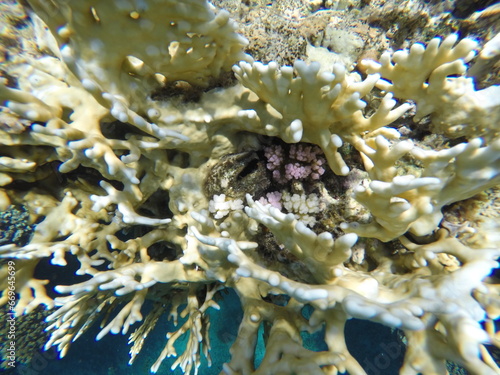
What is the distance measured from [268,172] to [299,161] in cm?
31

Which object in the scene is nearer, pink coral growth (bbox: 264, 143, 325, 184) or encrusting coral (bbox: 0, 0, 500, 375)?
encrusting coral (bbox: 0, 0, 500, 375)

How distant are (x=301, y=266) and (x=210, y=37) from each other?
1.83m

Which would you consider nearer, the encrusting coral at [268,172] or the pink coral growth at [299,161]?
the encrusting coral at [268,172]

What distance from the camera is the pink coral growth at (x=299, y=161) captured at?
1.91 m

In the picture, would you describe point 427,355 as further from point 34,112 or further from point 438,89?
point 34,112

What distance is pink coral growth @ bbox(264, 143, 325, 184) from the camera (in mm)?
1908

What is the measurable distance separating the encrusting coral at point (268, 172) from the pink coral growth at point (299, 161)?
0.04 feet

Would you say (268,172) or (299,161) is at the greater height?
(299,161)

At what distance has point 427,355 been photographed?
1.39m

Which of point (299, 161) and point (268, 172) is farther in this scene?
point (268, 172)

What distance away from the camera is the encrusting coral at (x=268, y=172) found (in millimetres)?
1312

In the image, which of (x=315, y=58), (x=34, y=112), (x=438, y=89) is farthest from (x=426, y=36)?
(x=34, y=112)

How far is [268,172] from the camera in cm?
213

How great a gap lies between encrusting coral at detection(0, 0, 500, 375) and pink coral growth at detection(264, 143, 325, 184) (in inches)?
0.4
